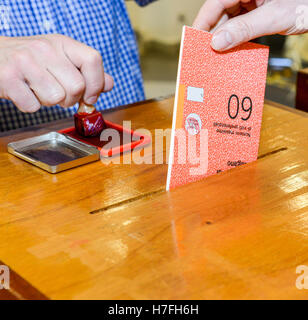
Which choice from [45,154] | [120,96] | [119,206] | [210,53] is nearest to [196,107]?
[210,53]

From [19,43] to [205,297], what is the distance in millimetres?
729

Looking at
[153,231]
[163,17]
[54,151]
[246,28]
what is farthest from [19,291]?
[163,17]

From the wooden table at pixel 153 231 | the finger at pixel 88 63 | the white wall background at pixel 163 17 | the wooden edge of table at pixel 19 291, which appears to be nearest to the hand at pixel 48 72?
the finger at pixel 88 63

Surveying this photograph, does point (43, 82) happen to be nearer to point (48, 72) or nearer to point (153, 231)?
point (48, 72)

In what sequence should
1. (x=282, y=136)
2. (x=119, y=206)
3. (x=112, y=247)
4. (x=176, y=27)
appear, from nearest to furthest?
(x=112, y=247) → (x=119, y=206) → (x=282, y=136) → (x=176, y=27)

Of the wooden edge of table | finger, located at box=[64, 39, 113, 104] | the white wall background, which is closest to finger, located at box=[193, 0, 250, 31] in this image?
finger, located at box=[64, 39, 113, 104]

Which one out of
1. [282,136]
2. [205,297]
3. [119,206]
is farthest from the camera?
[282,136]

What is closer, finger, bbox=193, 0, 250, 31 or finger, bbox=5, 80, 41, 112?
finger, bbox=5, 80, 41, 112

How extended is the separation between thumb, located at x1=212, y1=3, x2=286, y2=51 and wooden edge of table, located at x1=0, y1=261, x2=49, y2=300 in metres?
0.52

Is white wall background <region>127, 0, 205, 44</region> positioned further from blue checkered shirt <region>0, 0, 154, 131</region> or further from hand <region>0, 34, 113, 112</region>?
hand <region>0, 34, 113, 112</region>

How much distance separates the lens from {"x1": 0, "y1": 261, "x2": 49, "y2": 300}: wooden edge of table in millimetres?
579

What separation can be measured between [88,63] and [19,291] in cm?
54

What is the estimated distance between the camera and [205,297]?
556 millimetres

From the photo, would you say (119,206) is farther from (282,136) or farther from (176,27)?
(176,27)
